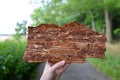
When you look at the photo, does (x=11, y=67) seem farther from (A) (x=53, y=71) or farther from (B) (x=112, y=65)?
(B) (x=112, y=65)

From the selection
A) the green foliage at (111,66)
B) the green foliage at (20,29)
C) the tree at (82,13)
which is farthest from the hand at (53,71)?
the tree at (82,13)

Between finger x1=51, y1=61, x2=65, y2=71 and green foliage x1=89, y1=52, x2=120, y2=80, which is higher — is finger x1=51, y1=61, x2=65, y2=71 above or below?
above

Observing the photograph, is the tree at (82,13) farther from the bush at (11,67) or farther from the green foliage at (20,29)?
the bush at (11,67)

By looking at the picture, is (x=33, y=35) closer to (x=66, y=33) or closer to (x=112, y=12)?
(x=66, y=33)

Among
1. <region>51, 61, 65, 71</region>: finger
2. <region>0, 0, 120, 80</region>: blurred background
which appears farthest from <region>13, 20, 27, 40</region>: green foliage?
<region>51, 61, 65, 71</region>: finger

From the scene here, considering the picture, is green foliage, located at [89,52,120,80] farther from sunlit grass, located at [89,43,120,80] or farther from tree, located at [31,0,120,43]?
tree, located at [31,0,120,43]

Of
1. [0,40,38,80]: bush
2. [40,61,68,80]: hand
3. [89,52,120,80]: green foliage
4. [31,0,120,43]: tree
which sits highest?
[31,0,120,43]: tree

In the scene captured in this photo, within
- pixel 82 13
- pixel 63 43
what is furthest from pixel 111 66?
pixel 82 13

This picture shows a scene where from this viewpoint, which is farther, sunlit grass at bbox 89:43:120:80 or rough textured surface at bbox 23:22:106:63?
sunlit grass at bbox 89:43:120:80

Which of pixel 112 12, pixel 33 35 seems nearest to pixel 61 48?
pixel 33 35

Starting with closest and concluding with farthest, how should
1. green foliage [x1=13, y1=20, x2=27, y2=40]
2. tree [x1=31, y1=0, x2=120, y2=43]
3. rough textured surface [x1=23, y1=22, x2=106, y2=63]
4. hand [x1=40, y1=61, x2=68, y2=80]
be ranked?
hand [x1=40, y1=61, x2=68, y2=80]
rough textured surface [x1=23, y1=22, x2=106, y2=63]
green foliage [x1=13, y1=20, x2=27, y2=40]
tree [x1=31, y1=0, x2=120, y2=43]
